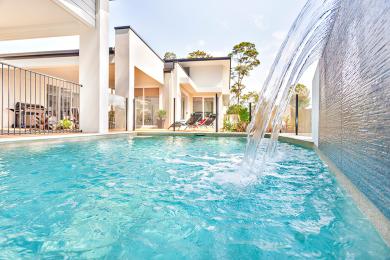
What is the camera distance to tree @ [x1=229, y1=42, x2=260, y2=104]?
67.4 ft

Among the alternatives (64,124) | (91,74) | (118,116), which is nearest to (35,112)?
(64,124)

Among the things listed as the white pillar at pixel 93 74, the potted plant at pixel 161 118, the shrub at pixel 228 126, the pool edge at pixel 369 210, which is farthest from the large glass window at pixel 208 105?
the pool edge at pixel 369 210

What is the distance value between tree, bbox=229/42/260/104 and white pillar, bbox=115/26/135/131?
1305cm

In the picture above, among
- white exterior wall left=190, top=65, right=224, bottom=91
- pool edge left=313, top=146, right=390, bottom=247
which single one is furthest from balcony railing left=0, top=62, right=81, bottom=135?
white exterior wall left=190, top=65, right=224, bottom=91

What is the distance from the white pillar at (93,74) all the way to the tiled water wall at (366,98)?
711 cm

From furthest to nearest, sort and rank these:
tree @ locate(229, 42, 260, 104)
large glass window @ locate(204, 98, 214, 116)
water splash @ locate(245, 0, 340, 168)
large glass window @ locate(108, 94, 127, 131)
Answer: tree @ locate(229, 42, 260, 104) → large glass window @ locate(204, 98, 214, 116) → large glass window @ locate(108, 94, 127, 131) → water splash @ locate(245, 0, 340, 168)

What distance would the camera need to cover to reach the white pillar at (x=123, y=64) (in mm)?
9930

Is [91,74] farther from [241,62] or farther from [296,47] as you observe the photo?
[241,62]

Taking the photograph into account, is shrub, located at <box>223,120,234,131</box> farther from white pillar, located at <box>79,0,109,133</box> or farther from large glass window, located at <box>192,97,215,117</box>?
large glass window, located at <box>192,97,215,117</box>

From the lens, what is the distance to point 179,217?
1567 mm

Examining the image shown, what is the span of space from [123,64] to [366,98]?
9701 mm

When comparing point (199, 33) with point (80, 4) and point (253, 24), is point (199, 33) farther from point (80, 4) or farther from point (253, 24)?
point (80, 4)

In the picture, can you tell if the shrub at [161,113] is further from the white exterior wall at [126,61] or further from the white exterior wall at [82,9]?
the white exterior wall at [82,9]

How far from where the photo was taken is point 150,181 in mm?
2488
